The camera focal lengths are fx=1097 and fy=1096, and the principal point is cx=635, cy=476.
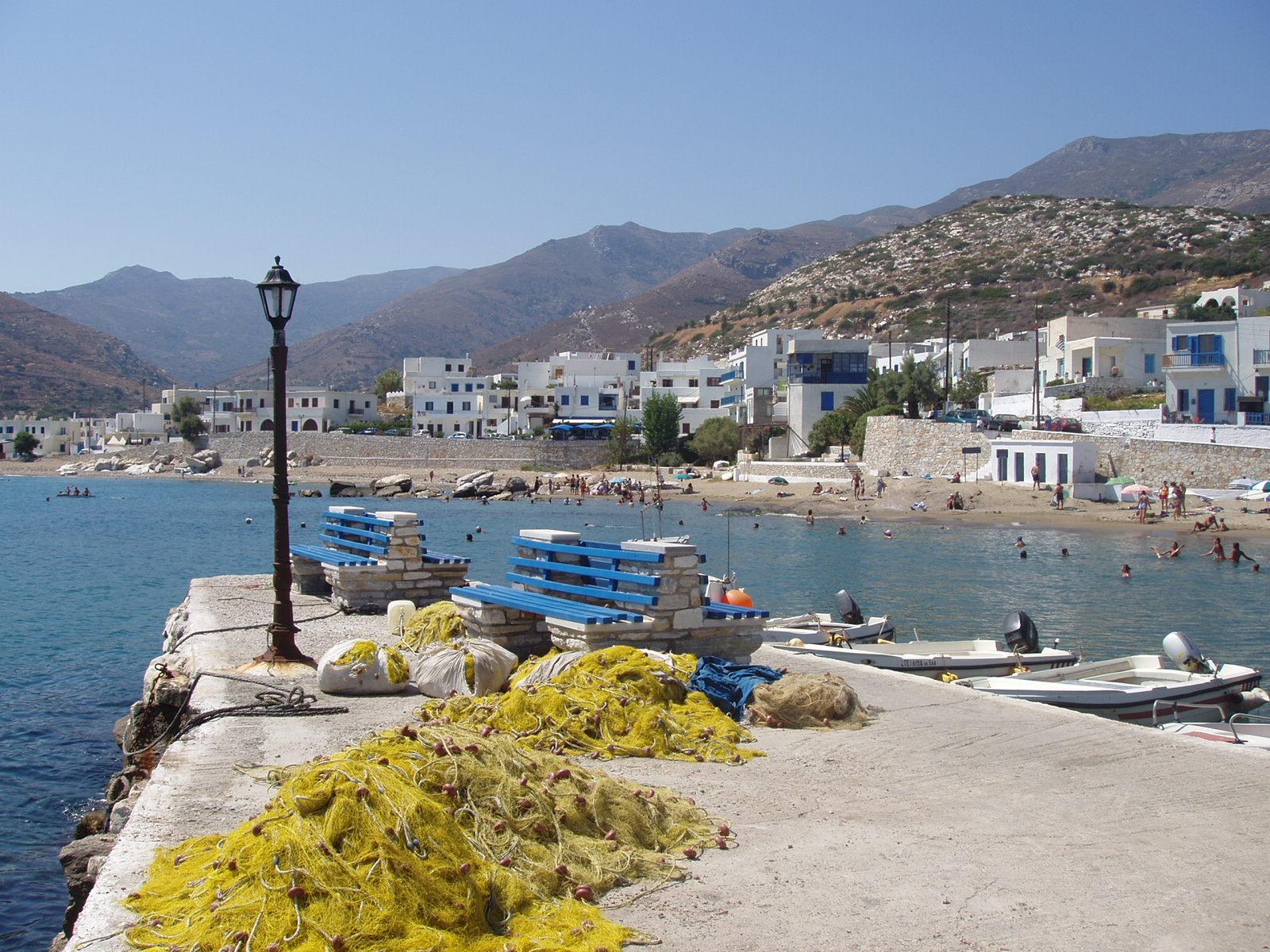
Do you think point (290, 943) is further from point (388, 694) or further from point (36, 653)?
point (36, 653)

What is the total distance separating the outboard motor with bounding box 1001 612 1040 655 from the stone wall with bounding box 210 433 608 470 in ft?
231

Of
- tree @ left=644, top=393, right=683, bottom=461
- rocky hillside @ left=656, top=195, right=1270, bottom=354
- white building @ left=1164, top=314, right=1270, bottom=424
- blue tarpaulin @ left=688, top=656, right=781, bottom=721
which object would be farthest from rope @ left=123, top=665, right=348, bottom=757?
rocky hillside @ left=656, top=195, right=1270, bottom=354

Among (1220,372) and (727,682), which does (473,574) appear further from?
(1220,372)

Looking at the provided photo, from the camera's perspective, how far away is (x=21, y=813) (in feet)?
36.4

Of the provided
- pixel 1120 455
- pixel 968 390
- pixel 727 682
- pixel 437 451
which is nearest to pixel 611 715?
pixel 727 682

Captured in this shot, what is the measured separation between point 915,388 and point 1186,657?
51889 mm

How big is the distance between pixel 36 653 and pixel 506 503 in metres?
49.8

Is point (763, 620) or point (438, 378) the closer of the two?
point (763, 620)

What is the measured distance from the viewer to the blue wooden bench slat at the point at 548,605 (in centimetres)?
957

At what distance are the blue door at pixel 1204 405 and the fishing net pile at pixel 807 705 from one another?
52509 mm

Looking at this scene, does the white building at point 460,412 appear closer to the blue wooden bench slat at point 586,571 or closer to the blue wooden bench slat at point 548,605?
the blue wooden bench slat at point 586,571

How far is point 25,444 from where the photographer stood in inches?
4833

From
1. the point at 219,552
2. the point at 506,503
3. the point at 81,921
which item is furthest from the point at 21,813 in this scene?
the point at 506,503

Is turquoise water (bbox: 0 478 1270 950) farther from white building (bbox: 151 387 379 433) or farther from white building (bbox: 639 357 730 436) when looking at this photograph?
white building (bbox: 151 387 379 433)
